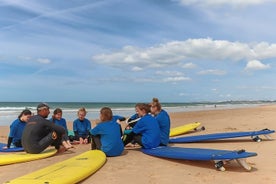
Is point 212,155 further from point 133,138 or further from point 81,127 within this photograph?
point 81,127

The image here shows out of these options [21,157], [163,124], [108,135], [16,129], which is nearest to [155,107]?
[163,124]

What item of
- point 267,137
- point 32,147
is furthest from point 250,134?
point 32,147

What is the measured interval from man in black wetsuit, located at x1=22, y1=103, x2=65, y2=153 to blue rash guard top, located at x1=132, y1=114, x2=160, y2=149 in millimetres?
1692

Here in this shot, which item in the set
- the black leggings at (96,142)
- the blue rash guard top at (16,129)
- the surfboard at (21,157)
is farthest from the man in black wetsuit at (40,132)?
the blue rash guard top at (16,129)

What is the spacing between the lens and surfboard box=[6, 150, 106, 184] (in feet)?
15.2

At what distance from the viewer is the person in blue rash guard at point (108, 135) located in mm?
7234

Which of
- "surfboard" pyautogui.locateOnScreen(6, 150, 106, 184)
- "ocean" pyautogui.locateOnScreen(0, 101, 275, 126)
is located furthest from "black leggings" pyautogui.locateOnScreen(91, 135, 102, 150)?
"ocean" pyautogui.locateOnScreen(0, 101, 275, 126)

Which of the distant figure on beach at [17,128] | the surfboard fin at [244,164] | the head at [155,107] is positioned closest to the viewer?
the surfboard fin at [244,164]

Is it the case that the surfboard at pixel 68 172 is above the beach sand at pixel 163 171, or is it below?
above

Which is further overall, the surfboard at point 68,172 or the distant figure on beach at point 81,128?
the distant figure on beach at point 81,128

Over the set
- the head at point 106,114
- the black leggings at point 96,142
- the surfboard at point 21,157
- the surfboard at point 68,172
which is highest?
the head at point 106,114

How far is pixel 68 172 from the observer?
519 centimetres

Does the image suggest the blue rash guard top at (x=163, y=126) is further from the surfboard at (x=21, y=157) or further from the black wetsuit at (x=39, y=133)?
the surfboard at (x=21, y=157)

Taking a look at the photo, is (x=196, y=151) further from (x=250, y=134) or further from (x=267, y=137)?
(x=267, y=137)
